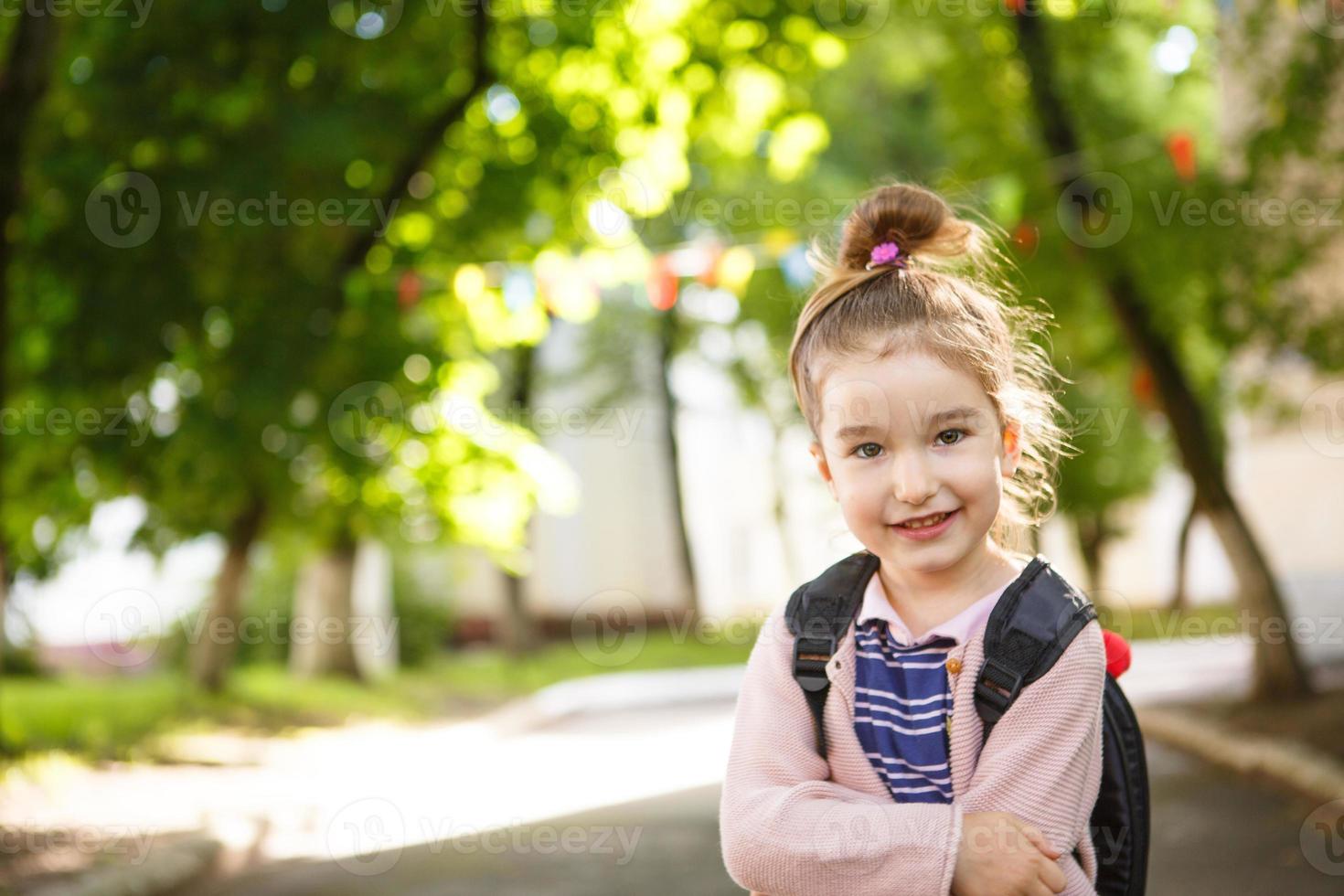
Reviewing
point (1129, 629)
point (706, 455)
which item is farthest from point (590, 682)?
point (706, 455)

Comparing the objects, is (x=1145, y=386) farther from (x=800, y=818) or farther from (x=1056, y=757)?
(x=800, y=818)

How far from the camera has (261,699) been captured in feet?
56.3

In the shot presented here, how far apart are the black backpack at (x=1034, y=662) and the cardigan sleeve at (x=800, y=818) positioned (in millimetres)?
43

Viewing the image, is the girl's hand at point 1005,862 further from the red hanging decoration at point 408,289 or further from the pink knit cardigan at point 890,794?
the red hanging decoration at point 408,289

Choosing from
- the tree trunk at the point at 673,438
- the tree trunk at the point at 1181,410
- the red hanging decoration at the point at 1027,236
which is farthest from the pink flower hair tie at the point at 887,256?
the tree trunk at the point at 673,438

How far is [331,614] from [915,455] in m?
18.9

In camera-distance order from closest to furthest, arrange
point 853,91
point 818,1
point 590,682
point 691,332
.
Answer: point 818,1
point 590,682
point 853,91
point 691,332

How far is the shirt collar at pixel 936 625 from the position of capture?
2.30 metres

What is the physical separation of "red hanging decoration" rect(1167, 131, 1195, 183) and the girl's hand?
1152 centimetres

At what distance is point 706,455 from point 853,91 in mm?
15152

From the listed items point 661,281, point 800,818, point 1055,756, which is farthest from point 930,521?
point 661,281

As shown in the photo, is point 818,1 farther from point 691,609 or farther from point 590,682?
point 691,609

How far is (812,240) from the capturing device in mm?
2723

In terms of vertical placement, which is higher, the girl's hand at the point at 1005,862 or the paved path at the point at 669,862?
the girl's hand at the point at 1005,862
